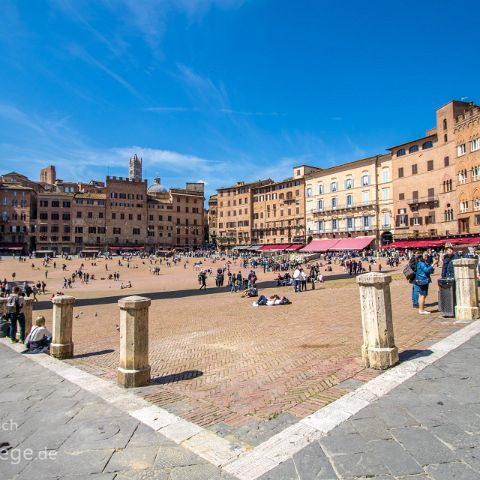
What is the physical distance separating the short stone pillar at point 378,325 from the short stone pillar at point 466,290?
3.64 metres

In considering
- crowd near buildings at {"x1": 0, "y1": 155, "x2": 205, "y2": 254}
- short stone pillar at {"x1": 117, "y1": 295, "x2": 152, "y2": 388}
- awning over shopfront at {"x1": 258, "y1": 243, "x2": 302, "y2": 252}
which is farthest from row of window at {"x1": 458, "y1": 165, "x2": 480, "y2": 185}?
crowd near buildings at {"x1": 0, "y1": 155, "x2": 205, "y2": 254}

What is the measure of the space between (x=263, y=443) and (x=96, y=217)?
272 feet

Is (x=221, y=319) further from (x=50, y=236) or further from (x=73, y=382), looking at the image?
(x=50, y=236)

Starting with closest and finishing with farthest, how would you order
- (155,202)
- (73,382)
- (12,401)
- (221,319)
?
(12,401), (73,382), (221,319), (155,202)

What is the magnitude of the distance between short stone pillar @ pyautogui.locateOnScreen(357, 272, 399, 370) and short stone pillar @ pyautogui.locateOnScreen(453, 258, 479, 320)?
12.0 feet

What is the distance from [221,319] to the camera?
1179 cm

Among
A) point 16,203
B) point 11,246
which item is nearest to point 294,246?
point 11,246

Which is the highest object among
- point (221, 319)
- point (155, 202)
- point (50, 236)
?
point (155, 202)

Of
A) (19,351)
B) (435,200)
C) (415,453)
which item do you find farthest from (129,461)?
(435,200)

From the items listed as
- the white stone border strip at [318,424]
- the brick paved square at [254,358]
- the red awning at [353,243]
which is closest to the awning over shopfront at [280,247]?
the red awning at [353,243]

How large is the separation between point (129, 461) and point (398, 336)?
534cm

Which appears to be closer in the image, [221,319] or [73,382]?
[73,382]

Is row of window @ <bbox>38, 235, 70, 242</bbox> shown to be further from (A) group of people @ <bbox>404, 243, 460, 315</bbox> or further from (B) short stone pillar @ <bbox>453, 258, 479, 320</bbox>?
(B) short stone pillar @ <bbox>453, 258, 479, 320</bbox>

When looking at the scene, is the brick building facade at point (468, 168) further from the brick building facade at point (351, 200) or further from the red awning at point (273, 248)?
the red awning at point (273, 248)
